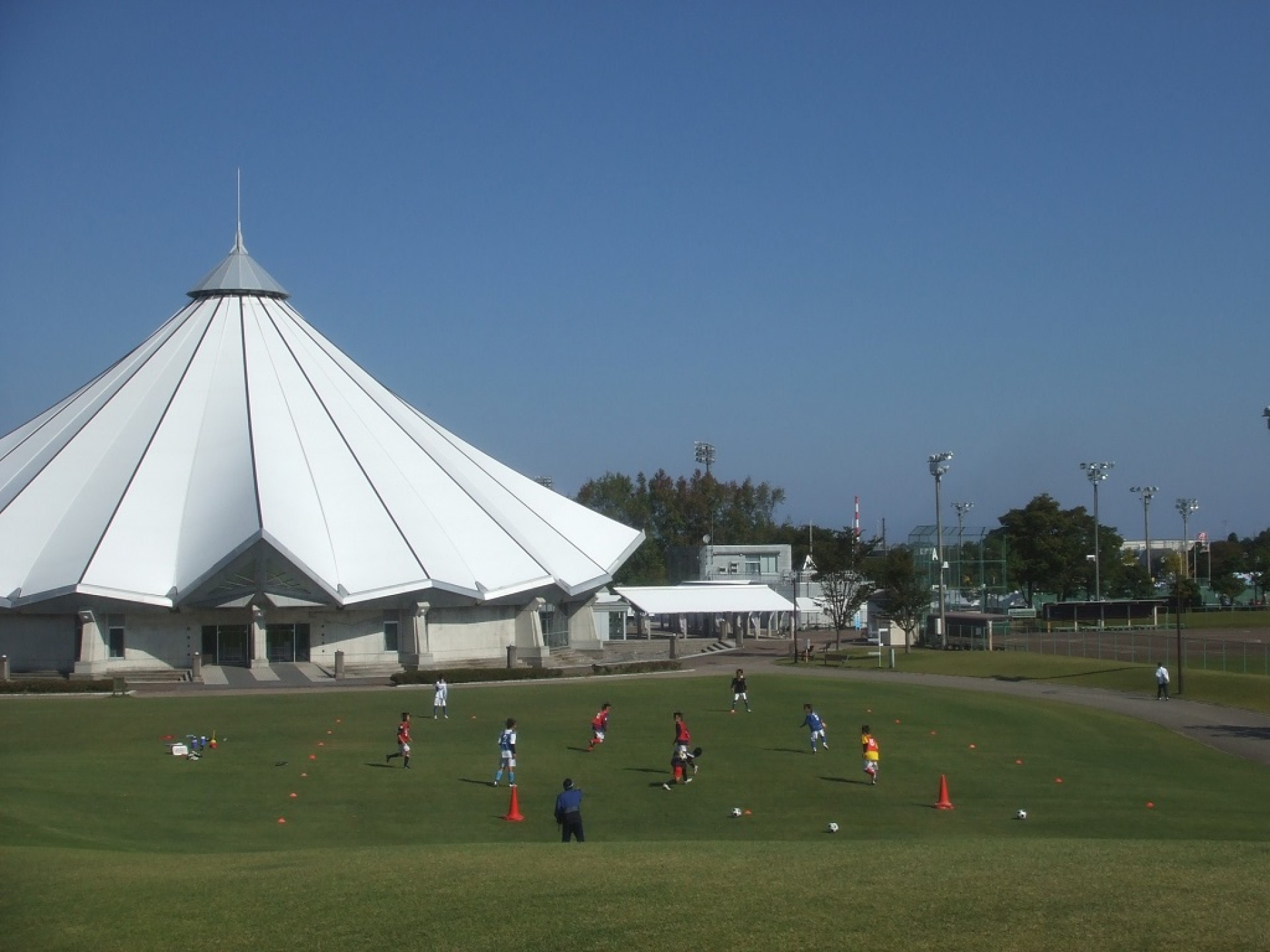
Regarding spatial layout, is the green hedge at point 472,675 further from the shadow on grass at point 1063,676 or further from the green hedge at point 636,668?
the shadow on grass at point 1063,676

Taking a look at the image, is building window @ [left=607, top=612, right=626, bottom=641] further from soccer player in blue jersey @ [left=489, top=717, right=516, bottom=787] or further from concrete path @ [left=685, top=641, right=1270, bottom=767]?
soccer player in blue jersey @ [left=489, top=717, right=516, bottom=787]

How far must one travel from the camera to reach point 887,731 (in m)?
31.7

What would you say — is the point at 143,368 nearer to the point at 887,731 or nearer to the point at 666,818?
the point at 887,731

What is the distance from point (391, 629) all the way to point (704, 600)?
859 inches

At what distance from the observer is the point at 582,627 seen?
57.5 meters

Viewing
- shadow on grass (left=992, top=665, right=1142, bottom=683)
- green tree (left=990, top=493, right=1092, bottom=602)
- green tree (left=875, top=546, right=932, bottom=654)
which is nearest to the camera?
shadow on grass (left=992, top=665, right=1142, bottom=683)

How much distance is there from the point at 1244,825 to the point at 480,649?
32603mm

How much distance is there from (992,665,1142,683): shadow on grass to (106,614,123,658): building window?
1148 inches

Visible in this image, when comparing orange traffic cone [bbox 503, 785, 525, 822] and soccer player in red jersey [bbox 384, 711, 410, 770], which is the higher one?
soccer player in red jersey [bbox 384, 711, 410, 770]

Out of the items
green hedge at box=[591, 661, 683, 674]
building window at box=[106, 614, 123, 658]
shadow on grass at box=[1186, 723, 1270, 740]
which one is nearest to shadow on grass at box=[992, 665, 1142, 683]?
shadow on grass at box=[1186, 723, 1270, 740]

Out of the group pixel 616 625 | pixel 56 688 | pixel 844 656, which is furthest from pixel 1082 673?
pixel 56 688

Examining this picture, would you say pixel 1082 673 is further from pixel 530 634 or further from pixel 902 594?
pixel 530 634

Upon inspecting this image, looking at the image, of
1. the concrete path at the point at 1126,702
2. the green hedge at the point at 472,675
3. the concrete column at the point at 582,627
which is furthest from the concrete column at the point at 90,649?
the concrete path at the point at 1126,702

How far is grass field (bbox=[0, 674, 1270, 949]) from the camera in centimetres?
1201
